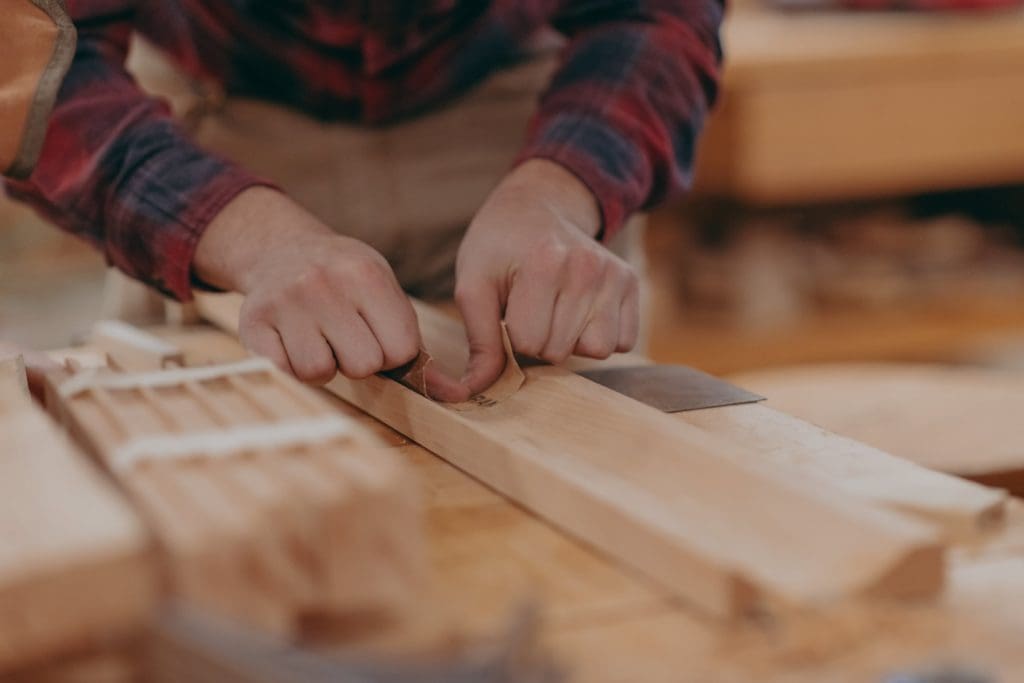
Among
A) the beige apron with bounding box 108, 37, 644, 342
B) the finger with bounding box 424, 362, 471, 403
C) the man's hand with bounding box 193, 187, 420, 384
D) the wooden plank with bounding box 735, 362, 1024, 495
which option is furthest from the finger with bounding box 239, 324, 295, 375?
the wooden plank with bounding box 735, 362, 1024, 495

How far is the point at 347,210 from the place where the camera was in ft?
5.12

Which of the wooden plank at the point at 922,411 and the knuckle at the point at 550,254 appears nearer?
the knuckle at the point at 550,254

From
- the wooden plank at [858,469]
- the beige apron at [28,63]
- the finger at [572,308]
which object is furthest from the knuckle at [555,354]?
the beige apron at [28,63]

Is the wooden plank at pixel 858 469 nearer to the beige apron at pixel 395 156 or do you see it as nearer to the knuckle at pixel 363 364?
the knuckle at pixel 363 364

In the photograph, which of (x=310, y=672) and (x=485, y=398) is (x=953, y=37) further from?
(x=310, y=672)

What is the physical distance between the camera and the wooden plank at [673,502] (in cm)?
72

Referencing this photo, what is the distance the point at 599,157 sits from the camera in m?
1.28

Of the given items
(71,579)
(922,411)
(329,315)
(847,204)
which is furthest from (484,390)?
(847,204)

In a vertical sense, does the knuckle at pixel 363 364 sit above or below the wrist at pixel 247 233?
below

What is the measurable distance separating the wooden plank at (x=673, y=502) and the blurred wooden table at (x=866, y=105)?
1900 mm

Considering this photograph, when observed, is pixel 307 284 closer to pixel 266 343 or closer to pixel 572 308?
pixel 266 343

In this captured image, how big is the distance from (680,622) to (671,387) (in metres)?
0.44

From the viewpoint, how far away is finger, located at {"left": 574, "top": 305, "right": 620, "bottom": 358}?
1114 millimetres

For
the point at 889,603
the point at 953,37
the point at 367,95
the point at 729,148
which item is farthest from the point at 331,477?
the point at 953,37
